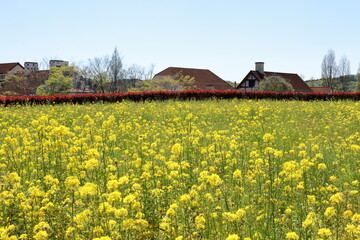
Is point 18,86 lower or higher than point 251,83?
lower

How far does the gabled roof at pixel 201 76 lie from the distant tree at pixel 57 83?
15580 millimetres

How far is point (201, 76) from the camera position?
59.4 meters

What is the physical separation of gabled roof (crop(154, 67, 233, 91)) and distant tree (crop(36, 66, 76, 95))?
51.1 feet

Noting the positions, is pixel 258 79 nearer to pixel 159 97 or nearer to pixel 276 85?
pixel 276 85

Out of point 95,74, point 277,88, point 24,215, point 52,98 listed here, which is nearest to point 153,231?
point 24,215

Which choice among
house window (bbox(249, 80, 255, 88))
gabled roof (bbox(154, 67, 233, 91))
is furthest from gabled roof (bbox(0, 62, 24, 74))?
house window (bbox(249, 80, 255, 88))

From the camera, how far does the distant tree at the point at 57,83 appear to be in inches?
1887

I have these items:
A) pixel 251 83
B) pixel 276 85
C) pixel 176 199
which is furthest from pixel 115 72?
pixel 176 199

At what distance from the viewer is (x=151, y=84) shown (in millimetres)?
55594

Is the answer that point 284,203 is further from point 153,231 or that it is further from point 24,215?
point 24,215

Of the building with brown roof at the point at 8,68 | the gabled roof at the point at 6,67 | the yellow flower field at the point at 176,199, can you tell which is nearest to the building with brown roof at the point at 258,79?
the building with brown roof at the point at 8,68

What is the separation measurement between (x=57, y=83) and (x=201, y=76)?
23.6m

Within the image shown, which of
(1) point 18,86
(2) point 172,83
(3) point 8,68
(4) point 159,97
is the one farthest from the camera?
(3) point 8,68

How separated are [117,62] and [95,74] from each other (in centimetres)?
452
